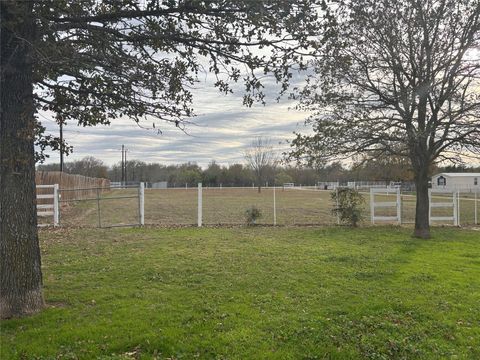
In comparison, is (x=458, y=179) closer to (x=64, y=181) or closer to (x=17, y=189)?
(x=64, y=181)

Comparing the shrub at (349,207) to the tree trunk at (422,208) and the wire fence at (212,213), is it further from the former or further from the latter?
the tree trunk at (422,208)

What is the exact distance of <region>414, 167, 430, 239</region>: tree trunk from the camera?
13.5 metres

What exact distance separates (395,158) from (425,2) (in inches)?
193

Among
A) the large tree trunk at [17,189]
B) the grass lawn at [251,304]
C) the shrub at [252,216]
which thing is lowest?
the grass lawn at [251,304]

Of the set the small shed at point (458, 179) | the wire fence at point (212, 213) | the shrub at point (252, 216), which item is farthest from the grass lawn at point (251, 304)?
the small shed at point (458, 179)

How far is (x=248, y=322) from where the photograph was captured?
506 cm

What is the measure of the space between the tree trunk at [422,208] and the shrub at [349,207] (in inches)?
93.0

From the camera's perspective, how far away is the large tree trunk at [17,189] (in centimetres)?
482

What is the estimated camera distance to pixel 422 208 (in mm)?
14008

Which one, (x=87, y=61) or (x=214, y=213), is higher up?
(x=87, y=61)

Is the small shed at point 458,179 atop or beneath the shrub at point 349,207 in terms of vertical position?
atop

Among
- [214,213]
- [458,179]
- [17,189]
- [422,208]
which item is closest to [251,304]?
[17,189]

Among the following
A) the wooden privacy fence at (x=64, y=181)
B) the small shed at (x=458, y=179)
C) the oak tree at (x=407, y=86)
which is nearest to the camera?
the oak tree at (x=407, y=86)

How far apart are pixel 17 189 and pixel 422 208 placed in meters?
12.4
